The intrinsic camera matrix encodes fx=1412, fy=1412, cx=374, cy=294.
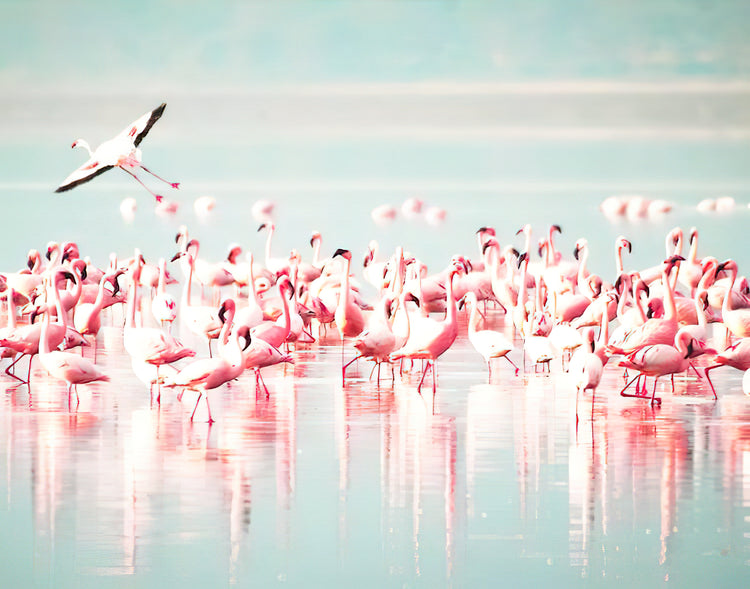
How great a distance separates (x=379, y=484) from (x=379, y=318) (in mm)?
2867

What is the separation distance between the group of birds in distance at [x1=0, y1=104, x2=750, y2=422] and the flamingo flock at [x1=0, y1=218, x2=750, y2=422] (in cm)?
1

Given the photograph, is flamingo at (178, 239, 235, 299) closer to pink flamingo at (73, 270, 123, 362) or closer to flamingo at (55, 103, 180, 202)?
flamingo at (55, 103, 180, 202)

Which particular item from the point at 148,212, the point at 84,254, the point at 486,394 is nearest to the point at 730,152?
the point at 148,212

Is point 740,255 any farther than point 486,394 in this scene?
Yes

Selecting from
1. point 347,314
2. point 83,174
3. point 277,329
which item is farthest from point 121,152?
point 277,329

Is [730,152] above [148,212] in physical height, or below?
above

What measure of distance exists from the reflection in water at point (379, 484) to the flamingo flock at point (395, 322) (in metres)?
0.26

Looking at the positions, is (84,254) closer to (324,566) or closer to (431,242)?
(431,242)

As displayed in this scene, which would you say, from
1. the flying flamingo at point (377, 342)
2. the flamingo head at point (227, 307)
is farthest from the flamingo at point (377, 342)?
the flamingo head at point (227, 307)

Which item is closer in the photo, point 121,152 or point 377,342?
point 377,342

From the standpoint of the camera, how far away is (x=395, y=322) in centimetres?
932

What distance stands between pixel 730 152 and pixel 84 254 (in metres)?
19.0

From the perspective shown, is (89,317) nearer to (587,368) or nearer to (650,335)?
(650,335)

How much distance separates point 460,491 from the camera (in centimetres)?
595
